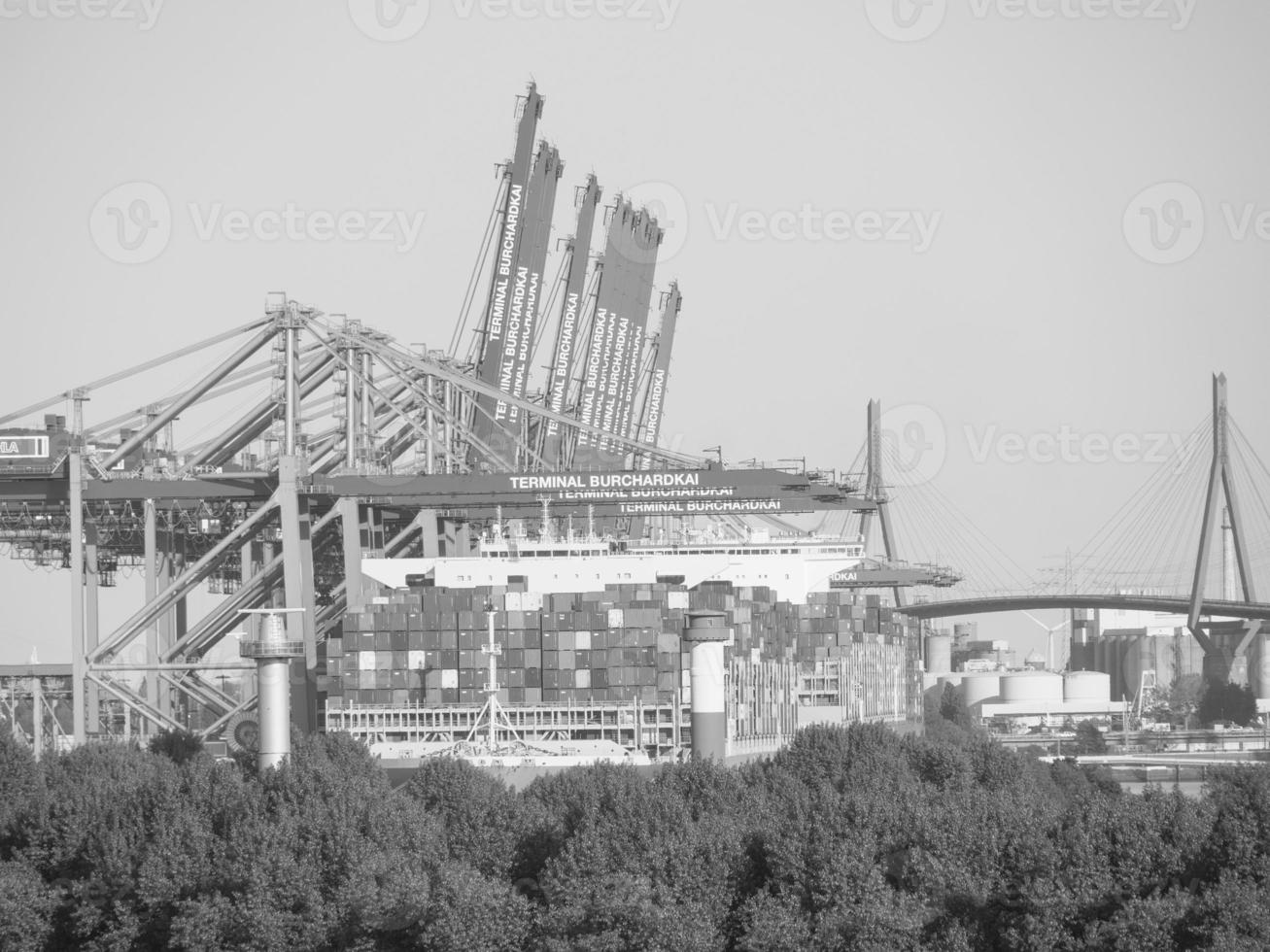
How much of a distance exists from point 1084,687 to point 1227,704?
83.5ft

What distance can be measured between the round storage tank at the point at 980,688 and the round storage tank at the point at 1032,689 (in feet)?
13.6

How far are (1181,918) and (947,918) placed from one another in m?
4.46

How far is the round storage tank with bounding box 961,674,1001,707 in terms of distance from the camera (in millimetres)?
167625

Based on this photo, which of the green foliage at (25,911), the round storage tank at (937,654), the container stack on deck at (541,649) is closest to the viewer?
the green foliage at (25,911)

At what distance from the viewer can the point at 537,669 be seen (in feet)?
222

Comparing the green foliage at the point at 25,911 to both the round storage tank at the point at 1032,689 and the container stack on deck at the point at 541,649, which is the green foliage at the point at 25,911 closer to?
the container stack on deck at the point at 541,649

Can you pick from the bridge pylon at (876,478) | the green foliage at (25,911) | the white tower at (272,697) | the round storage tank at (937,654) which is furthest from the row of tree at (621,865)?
the round storage tank at (937,654)

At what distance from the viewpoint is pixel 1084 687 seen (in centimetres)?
16462

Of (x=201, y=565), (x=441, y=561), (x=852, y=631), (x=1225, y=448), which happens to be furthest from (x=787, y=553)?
(x=1225, y=448)

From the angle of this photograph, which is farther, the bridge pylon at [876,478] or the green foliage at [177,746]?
the bridge pylon at [876,478]

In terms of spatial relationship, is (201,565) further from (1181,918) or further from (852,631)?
(1181,918)

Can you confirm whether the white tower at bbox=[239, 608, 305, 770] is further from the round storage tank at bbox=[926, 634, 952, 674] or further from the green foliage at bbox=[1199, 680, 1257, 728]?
the round storage tank at bbox=[926, 634, 952, 674]

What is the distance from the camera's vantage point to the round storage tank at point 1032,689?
158000 millimetres

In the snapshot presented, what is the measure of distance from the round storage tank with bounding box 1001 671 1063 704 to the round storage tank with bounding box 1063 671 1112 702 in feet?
3.72
